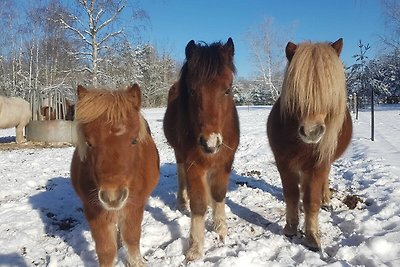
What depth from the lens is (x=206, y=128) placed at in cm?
316

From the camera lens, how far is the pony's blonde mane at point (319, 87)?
3334 millimetres

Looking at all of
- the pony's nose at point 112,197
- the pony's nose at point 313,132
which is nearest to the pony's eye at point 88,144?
the pony's nose at point 112,197

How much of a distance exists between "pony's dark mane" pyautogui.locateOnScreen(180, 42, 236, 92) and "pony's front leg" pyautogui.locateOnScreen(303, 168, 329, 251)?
1.39m

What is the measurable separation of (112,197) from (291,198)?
230cm

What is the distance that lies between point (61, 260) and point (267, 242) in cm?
206

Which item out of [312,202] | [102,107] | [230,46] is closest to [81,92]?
[102,107]

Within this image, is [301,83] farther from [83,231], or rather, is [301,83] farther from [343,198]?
[83,231]

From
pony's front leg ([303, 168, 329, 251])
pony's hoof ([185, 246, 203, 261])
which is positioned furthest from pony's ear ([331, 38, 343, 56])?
pony's hoof ([185, 246, 203, 261])

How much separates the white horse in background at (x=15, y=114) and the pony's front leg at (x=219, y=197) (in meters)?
→ 10.6

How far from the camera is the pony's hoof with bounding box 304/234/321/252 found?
→ 12.0ft

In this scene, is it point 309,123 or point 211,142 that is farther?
point 309,123

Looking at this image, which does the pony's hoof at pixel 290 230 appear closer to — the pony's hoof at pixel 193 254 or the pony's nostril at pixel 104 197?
the pony's hoof at pixel 193 254

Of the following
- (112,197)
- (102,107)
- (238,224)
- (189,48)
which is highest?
(189,48)

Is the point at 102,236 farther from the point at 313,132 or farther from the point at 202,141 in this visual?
the point at 313,132
